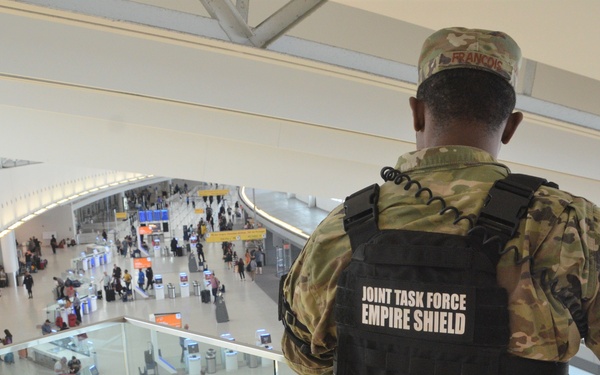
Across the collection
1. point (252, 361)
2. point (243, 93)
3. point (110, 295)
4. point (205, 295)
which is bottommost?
point (205, 295)

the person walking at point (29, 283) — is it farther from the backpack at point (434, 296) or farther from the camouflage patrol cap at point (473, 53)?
the camouflage patrol cap at point (473, 53)

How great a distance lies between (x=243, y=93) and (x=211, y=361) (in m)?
2.89

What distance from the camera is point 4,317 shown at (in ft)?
64.8

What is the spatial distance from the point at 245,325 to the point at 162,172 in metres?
10.4

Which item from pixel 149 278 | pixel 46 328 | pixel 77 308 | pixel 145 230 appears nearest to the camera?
Answer: pixel 46 328

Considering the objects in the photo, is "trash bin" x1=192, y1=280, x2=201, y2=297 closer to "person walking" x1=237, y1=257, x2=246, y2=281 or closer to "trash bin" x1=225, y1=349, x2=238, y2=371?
"person walking" x1=237, y1=257, x2=246, y2=281

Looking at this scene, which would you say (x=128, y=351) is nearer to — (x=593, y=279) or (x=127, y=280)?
(x=593, y=279)

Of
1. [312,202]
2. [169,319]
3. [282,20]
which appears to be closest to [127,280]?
[169,319]

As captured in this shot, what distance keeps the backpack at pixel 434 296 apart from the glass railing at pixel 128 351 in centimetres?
358

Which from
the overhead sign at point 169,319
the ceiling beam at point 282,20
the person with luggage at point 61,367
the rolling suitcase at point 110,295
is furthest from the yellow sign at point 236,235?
the ceiling beam at point 282,20

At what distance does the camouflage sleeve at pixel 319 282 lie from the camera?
1.64 meters

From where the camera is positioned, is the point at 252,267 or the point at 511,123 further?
the point at 252,267

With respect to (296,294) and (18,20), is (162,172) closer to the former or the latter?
(18,20)

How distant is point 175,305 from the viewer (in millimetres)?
21766
